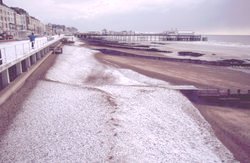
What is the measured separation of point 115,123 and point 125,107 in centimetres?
205

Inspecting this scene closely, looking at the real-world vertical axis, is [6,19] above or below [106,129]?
above

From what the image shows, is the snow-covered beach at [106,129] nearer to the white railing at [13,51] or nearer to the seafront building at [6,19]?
the white railing at [13,51]

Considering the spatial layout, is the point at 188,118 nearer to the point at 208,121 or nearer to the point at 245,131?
the point at 208,121

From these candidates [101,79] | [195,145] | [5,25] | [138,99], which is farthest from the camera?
[5,25]

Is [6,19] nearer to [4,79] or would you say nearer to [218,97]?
[4,79]

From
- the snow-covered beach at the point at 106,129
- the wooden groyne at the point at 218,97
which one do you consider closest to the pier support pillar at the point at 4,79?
the snow-covered beach at the point at 106,129

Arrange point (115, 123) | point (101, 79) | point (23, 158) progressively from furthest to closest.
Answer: point (101, 79) → point (115, 123) → point (23, 158)

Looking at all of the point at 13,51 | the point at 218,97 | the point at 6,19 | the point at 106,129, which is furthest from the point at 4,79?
the point at 6,19

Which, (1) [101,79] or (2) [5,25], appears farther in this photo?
(2) [5,25]

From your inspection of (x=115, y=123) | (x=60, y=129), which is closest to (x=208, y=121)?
(x=115, y=123)

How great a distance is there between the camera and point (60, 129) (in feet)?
28.7

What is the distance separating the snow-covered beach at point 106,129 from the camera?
734 cm

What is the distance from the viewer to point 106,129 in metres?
8.77

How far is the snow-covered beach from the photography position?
7.34m
